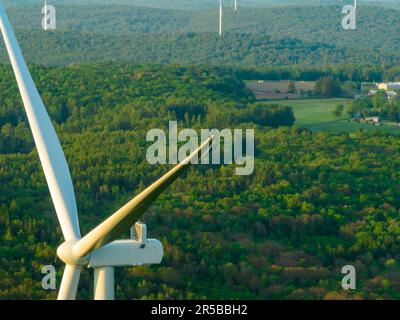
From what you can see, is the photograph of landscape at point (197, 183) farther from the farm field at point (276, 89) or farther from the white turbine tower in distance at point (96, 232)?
the farm field at point (276, 89)

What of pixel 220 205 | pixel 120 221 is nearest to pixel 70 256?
pixel 120 221

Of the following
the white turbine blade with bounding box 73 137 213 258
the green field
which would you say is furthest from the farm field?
the white turbine blade with bounding box 73 137 213 258

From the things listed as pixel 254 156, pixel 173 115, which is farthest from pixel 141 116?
pixel 254 156

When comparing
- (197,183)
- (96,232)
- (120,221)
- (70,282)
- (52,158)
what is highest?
(52,158)

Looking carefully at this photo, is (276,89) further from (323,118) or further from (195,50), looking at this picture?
(195,50)

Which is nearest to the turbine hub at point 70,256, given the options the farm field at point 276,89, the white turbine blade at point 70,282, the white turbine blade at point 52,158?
the white turbine blade at point 70,282
